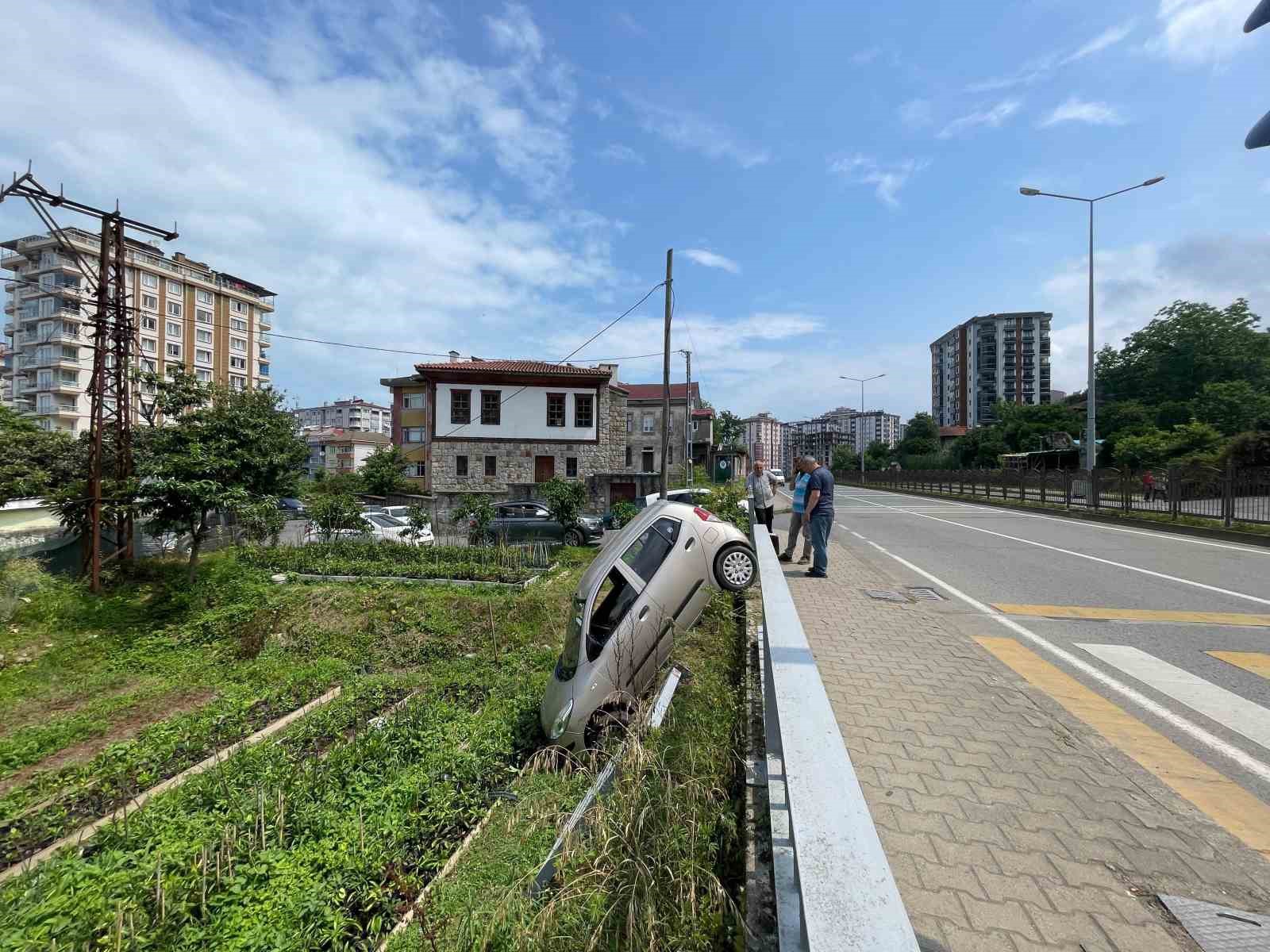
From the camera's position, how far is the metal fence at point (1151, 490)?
13672 mm

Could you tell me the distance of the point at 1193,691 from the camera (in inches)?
160

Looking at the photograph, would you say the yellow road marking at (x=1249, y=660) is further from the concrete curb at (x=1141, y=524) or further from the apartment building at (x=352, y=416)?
the apartment building at (x=352, y=416)

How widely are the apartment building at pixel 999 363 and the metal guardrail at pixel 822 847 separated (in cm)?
11092

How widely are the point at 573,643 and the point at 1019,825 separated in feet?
11.4

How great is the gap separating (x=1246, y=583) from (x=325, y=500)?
740 inches

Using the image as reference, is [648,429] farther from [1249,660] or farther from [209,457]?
[1249,660]

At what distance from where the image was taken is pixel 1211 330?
4509 cm

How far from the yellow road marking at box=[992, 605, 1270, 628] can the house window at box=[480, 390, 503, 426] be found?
2621 centimetres

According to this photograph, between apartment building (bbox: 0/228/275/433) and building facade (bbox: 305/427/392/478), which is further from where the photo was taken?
building facade (bbox: 305/427/392/478)

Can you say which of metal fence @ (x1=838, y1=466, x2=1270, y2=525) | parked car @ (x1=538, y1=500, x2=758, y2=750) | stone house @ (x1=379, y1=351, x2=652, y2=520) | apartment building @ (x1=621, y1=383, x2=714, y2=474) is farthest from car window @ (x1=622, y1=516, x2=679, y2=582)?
apartment building @ (x1=621, y1=383, x2=714, y2=474)

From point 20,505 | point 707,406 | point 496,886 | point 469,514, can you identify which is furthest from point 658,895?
point 707,406

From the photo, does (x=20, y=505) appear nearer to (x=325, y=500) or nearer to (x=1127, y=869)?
(x=325, y=500)

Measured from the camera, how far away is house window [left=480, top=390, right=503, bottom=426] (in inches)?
1167

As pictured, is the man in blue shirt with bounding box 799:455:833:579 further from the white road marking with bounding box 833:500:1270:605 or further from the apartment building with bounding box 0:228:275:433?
the apartment building with bounding box 0:228:275:433
